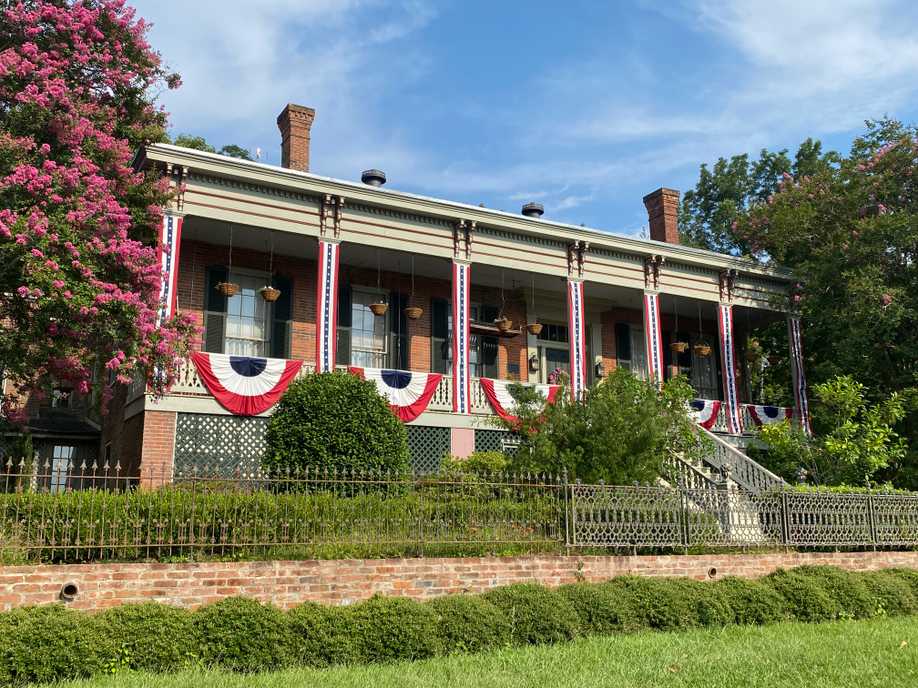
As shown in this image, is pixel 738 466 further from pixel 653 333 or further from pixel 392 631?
pixel 392 631

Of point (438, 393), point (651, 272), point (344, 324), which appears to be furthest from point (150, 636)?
point (651, 272)

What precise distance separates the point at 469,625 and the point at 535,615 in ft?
3.02

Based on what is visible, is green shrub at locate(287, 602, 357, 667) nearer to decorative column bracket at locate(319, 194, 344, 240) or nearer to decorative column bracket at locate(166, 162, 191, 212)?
decorative column bracket at locate(166, 162, 191, 212)

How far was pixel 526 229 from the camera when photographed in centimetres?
2070

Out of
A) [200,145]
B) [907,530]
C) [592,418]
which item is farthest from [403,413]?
[200,145]

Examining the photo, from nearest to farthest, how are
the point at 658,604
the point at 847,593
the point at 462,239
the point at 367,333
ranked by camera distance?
the point at 658,604 → the point at 847,593 → the point at 462,239 → the point at 367,333

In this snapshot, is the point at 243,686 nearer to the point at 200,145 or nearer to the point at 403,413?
the point at 403,413

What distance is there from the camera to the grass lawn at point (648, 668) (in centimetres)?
830

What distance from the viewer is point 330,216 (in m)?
18.6

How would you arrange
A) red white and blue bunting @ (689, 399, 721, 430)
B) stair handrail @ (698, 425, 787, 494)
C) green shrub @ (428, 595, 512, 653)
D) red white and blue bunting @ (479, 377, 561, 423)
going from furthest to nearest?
red white and blue bunting @ (689, 399, 721, 430), red white and blue bunting @ (479, 377, 561, 423), stair handrail @ (698, 425, 787, 494), green shrub @ (428, 595, 512, 653)

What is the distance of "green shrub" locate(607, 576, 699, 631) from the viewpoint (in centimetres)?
1147

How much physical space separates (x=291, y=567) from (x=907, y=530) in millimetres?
11618

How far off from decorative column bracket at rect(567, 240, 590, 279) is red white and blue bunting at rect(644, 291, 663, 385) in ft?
6.52

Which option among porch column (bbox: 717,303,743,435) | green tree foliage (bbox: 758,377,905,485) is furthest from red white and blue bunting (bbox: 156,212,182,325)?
porch column (bbox: 717,303,743,435)
